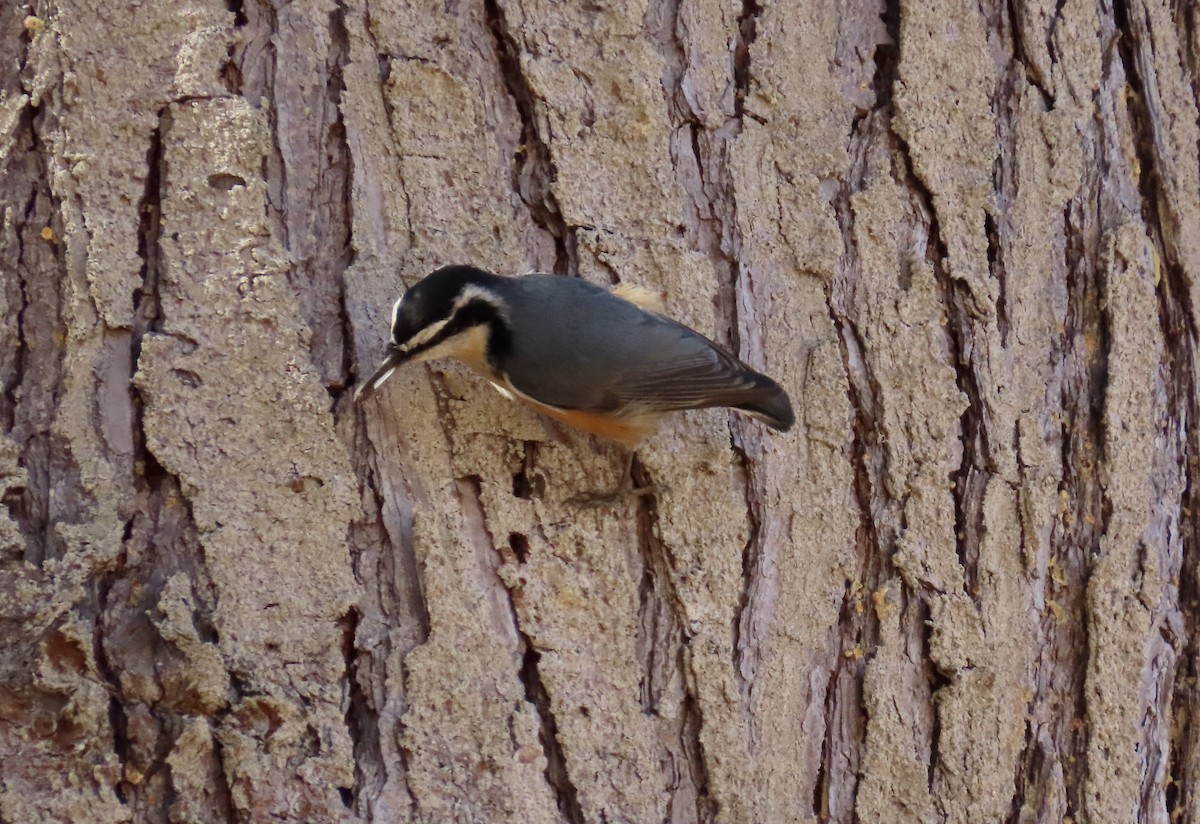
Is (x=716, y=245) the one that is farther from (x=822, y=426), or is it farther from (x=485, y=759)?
(x=485, y=759)

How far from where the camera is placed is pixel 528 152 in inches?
84.2

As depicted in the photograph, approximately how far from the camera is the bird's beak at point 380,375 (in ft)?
6.35

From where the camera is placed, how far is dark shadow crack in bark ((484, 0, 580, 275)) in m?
2.13

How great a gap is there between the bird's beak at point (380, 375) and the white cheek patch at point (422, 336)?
0.02m

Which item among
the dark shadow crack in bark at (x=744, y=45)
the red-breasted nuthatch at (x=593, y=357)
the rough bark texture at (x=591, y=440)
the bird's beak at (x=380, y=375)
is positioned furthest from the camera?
the dark shadow crack in bark at (x=744, y=45)

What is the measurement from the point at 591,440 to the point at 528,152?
1.78 ft

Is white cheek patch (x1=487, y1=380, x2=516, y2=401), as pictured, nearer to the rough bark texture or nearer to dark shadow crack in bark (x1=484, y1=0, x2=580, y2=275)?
the rough bark texture

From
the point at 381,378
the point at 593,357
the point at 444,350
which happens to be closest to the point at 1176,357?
the point at 593,357

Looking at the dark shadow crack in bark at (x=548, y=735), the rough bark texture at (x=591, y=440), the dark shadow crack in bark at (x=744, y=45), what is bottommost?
the dark shadow crack in bark at (x=548, y=735)

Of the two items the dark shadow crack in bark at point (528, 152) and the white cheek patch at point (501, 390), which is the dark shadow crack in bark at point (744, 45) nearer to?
the dark shadow crack in bark at point (528, 152)

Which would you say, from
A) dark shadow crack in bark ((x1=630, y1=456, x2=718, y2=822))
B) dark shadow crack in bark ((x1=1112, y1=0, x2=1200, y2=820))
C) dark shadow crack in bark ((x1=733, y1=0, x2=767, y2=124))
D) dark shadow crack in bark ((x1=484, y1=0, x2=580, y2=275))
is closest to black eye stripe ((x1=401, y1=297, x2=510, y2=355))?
dark shadow crack in bark ((x1=484, y1=0, x2=580, y2=275))

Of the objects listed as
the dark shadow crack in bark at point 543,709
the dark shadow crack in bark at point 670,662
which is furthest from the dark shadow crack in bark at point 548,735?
the dark shadow crack in bark at point 670,662

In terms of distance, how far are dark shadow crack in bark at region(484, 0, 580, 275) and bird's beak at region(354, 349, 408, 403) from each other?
0.39 metres

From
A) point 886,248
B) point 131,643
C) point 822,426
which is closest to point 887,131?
point 886,248
